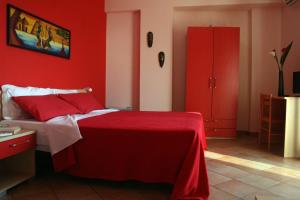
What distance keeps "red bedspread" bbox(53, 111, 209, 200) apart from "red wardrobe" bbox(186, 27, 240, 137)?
7.36 feet

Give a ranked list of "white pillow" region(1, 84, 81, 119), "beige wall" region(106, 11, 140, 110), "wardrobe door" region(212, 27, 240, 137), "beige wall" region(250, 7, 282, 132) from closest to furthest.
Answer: "white pillow" region(1, 84, 81, 119)
"wardrobe door" region(212, 27, 240, 137)
"beige wall" region(250, 7, 282, 132)
"beige wall" region(106, 11, 140, 110)

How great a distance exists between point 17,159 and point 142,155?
1220 mm

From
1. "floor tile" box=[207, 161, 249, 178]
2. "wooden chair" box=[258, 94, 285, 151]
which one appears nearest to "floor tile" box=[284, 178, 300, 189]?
"floor tile" box=[207, 161, 249, 178]

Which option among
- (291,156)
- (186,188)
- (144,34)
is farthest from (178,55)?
(186,188)

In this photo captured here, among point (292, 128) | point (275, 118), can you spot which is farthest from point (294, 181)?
point (275, 118)

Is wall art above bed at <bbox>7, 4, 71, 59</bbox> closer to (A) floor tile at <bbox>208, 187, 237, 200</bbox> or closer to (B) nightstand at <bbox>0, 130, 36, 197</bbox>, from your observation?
(B) nightstand at <bbox>0, 130, 36, 197</bbox>

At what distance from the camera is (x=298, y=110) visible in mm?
3016

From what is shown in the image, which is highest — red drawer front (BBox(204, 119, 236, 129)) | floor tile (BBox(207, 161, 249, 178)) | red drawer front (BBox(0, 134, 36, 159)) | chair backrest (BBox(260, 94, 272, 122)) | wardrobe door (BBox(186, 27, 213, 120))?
wardrobe door (BBox(186, 27, 213, 120))

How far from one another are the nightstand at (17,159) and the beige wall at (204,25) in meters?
3.04

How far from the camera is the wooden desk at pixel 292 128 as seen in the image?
9.81ft

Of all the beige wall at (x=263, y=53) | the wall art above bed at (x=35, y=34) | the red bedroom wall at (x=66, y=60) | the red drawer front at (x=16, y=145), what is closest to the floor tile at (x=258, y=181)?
the red drawer front at (x=16, y=145)

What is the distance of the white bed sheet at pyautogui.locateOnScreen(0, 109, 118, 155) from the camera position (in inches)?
77.6

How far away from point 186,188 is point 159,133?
0.46 m

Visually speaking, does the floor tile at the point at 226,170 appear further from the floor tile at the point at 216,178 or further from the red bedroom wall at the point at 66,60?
the red bedroom wall at the point at 66,60
